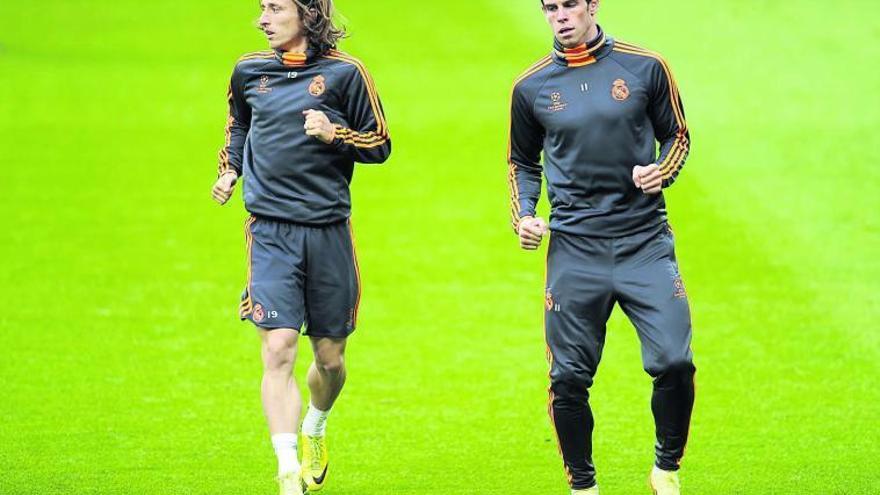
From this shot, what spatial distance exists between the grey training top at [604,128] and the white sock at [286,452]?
1457 millimetres

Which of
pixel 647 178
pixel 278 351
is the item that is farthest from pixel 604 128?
pixel 278 351

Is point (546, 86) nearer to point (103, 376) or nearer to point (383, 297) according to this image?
point (103, 376)

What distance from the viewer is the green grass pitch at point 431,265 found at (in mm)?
9062

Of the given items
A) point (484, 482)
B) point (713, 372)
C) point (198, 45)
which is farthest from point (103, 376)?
point (198, 45)

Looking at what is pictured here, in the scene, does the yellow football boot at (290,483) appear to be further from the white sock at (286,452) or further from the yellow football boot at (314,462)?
the yellow football boot at (314,462)

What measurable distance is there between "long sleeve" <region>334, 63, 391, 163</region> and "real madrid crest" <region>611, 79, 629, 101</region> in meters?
1.19

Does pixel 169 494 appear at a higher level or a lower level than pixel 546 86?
lower

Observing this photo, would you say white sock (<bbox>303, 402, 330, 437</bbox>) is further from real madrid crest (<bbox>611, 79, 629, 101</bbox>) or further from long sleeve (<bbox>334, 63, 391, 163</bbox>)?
real madrid crest (<bbox>611, 79, 629, 101</bbox>)

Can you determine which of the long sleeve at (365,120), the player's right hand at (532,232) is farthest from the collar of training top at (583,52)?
the long sleeve at (365,120)

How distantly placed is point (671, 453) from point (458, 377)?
3561 mm

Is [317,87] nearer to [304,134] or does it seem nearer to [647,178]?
[304,134]

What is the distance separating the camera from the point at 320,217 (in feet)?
25.7

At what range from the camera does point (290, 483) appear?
7.37m

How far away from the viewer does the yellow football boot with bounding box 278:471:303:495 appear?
290 inches
